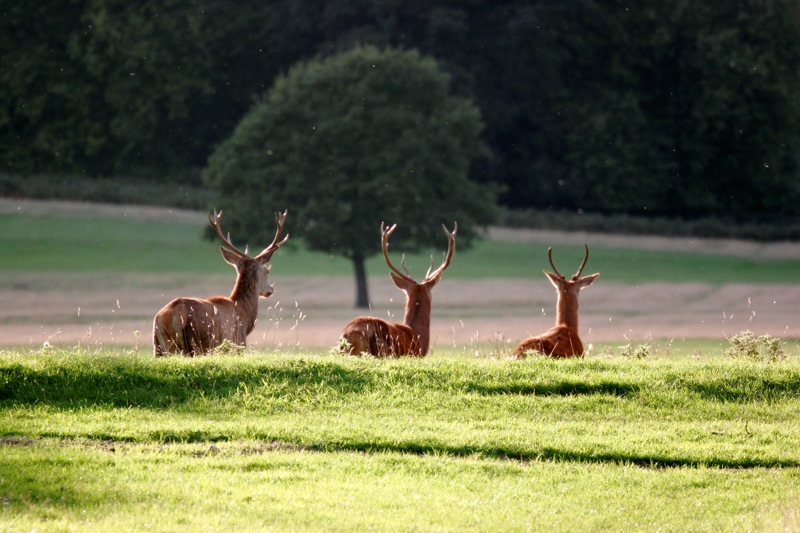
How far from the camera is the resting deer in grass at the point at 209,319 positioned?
40.6 ft

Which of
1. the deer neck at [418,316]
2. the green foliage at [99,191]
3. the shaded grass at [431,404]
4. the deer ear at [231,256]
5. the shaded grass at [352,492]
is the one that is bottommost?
the shaded grass at [352,492]

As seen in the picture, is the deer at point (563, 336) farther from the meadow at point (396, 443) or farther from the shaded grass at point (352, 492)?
the shaded grass at point (352, 492)

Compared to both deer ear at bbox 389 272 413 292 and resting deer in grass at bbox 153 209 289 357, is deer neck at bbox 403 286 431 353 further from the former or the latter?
resting deer in grass at bbox 153 209 289 357

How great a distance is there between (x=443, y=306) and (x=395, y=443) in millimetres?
27200

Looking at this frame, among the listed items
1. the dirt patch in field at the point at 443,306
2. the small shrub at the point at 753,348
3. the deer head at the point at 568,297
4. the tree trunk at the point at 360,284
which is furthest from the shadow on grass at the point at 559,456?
the tree trunk at the point at 360,284

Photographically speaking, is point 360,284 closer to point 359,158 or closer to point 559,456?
point 359,158

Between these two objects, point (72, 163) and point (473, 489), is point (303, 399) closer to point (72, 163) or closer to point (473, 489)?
point (473, 489)

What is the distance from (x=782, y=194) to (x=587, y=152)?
8952mm

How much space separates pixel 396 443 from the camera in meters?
9.24

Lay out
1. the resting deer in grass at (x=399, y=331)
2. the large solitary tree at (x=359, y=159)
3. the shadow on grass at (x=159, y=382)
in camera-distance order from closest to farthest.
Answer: the shadow on grass at (x=159, y=382) → the resting deer in grass at (x=399, y=331) → the large solitary tree at (x=359, y=159)

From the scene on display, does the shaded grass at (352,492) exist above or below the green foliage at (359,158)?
below

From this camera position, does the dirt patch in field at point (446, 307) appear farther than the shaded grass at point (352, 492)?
Yes

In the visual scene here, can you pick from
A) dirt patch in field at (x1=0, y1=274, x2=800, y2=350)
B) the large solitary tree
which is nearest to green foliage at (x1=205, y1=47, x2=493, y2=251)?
the large solitary tree

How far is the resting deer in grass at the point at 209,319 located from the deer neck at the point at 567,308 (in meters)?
3.53
